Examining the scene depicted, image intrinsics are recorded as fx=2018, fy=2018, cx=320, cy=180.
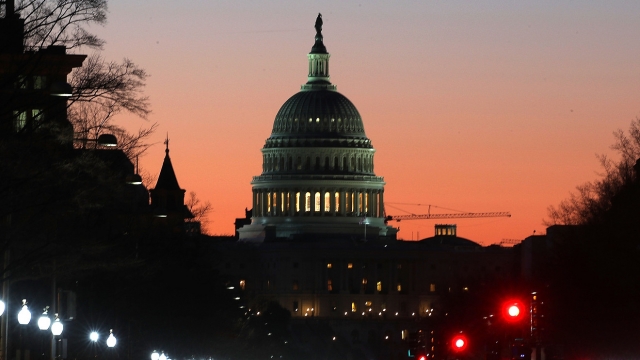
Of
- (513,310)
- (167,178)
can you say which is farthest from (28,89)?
(167,178)

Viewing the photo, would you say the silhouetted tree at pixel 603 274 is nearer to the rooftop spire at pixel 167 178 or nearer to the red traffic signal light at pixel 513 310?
the red traffic signal light at pixel 513 310

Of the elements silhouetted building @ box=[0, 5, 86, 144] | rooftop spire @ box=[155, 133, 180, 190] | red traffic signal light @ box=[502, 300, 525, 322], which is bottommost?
red traffic signal light @ box=[502, 300, 525, 322]

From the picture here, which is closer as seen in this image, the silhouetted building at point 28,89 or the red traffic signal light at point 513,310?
the silhouetted building at point 28,89

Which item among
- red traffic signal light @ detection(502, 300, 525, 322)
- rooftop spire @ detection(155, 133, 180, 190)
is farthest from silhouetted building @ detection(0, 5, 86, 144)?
rooftop spire @ detection(155, 133, 180, 190)

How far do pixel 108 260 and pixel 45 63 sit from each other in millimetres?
17350

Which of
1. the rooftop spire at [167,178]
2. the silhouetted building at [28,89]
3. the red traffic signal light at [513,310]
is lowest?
the red traffic signal light at [513,310]

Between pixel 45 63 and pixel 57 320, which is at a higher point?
pixel 45 63

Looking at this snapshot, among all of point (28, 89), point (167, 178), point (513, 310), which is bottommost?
point (513, 310)

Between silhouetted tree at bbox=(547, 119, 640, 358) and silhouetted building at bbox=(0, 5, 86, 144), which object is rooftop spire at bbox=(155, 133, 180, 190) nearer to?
silhouetted tree at bbox=(547, 119, 640, 358)

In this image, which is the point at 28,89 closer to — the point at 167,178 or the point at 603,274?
the point at 603,274

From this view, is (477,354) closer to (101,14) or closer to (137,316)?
(137,316)

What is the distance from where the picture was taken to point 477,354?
133750 mm

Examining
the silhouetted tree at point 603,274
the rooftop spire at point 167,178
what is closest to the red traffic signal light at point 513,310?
the silhouetted tree at point 603,274

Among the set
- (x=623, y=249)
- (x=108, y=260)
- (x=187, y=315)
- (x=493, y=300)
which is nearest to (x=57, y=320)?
(x=108, y=260)
